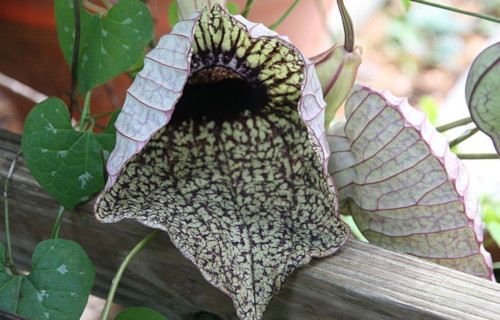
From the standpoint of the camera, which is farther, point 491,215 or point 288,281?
point 491,215

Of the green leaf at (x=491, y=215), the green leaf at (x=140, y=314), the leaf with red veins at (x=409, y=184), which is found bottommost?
the green leaf at (x=140, y=314)

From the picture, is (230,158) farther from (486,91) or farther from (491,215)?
(491,215)

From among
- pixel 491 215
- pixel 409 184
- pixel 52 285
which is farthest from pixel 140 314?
pixel 491 215

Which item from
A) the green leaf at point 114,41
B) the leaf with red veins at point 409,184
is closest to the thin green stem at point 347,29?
the leaf with red veins at point 409,184

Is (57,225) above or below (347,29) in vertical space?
below

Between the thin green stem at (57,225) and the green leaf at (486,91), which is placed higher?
the green leaf at (486,91)

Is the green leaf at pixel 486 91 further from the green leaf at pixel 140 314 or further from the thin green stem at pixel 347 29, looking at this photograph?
the green leaf at pixel 140 314
